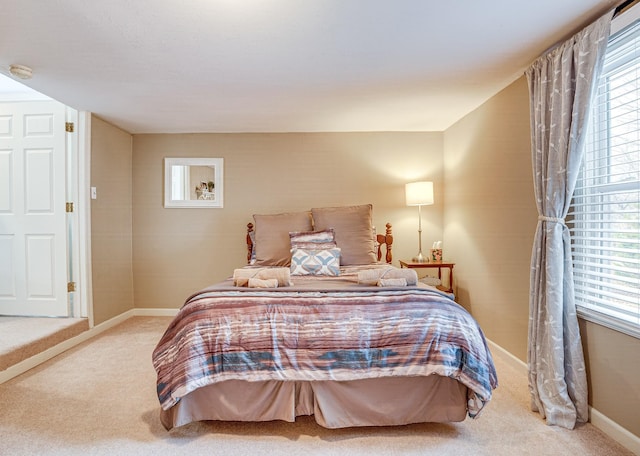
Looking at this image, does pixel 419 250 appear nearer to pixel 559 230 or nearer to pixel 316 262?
pixel 316 262

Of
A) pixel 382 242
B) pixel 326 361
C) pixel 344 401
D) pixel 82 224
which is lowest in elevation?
pixel 344 401

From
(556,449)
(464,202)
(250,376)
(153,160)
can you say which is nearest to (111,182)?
(153,160)

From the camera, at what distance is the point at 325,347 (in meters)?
1.84

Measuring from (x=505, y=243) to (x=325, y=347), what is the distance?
1.90 m

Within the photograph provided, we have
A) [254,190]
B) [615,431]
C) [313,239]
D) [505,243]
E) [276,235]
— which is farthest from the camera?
[254,190]

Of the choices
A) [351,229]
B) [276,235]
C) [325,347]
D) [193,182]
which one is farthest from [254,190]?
[325,347]

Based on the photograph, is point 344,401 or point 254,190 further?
point 254,190

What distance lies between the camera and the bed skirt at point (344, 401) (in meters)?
1.88

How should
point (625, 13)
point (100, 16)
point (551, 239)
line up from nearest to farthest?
1. point (625, 13)
2. point (100, 16)
3. point (551, 239)

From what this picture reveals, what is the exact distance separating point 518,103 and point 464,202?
1.19 m

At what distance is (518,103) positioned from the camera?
8.82 ft

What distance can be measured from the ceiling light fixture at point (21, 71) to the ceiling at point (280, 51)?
0.05m

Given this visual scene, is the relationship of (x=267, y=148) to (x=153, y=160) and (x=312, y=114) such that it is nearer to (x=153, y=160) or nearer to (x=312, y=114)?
(x=312, y=114)

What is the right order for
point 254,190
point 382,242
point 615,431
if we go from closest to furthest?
point 615,431 → point 382,242 → point 254,190
